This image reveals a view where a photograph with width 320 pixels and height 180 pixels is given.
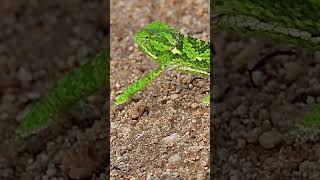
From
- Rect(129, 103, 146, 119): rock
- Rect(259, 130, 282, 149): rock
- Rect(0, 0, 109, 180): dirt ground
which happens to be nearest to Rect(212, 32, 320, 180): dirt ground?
Rect(259, 130, 282, 149): rock

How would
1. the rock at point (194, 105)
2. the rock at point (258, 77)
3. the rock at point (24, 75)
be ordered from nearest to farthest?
the rock at point (194, 105)
the rock at point (258, 77)
the rock at point (24, 75)

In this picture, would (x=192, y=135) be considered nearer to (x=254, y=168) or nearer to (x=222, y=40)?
(x=254, y=168)

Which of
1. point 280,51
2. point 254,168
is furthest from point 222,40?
point 254,168

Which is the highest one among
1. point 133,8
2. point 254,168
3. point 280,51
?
point 133,8

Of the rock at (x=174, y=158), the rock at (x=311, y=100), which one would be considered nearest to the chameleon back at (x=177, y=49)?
the rock at (x=174, y=158)

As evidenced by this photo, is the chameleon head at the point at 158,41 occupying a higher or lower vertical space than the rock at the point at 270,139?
higher

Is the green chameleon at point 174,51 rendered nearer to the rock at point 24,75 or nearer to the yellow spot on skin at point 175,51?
the yellow spot on skin at point 175,51

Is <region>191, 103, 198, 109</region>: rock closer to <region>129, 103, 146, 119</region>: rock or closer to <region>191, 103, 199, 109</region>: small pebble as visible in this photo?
<region>191, 103, 199, 109</region>: small pebble
